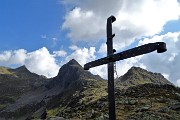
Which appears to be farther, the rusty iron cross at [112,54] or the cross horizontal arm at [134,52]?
the rusty iron cross at [112,54]

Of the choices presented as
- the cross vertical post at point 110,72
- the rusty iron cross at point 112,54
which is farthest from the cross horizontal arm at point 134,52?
the cross vertical post at point 110,72

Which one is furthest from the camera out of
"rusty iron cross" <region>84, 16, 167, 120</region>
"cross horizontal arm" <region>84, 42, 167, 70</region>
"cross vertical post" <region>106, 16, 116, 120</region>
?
"cross vertical post" <region>106, 16, 116, 120</region>

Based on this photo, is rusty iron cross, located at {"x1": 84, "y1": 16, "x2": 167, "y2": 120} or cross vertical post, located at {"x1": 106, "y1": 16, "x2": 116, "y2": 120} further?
cross vertical post, located at {"x1": 106, "y1": 16, "x2": 116, "y2": 120}

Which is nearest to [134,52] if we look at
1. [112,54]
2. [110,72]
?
[112,54]

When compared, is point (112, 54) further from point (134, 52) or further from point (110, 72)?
point (134, 52)

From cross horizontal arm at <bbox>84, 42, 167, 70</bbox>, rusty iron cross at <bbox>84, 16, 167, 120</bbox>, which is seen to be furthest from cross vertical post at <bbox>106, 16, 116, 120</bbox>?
cross horizontal arm at <bbox>84, 42, 167, 70</bbox>

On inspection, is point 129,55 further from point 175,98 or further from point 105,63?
point 175,98

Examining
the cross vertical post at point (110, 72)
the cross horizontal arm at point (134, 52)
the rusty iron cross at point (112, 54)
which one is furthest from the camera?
the cross vertical post at point (110, 72)

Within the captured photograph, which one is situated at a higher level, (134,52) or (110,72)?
(134,52)

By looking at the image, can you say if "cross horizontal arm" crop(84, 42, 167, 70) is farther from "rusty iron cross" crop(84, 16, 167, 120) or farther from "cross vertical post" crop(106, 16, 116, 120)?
"cross vertical post" crop(106, 16, 116, 120)

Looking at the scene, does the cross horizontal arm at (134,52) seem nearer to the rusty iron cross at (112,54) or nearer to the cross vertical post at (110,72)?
the rusty iron cross at (112,54)

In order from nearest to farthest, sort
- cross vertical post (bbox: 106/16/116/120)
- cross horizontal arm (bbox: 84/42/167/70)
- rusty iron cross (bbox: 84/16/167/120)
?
cross horizontal arm (bbox: 84/42/167/70)
rusty iron cross (bbox: 84/16/167/120)
cross vertical post (bbox: 106/16/116/120)

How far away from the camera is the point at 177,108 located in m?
34.5

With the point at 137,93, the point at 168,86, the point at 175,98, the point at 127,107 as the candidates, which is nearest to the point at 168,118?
the point at 127,107
